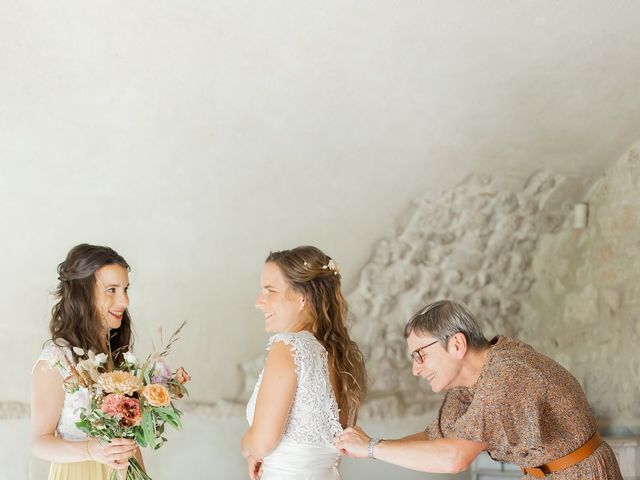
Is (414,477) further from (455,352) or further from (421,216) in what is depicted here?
(455,352)

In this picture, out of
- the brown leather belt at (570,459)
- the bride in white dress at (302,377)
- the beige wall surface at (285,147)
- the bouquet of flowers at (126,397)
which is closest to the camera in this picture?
the bouquet of flowers at (126,397)

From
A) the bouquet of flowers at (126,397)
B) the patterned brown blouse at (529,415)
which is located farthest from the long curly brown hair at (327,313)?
the bouquet of flowers at (126,397)

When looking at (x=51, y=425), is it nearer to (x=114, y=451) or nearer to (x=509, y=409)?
(x=114, y=451)

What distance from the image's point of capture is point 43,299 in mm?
3967

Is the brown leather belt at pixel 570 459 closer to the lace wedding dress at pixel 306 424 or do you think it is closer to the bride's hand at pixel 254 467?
the lace wedding dress at pixel 306 424

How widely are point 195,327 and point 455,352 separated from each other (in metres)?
1.99

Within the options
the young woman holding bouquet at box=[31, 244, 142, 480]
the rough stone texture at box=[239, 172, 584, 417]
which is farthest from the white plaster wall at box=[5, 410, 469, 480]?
the young woman holding bouquet at box=[31, 244, 142, 480]

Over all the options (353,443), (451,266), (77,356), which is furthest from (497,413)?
(451,266)

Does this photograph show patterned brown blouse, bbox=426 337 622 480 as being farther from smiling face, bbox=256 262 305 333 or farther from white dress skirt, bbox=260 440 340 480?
smiling face, bbox=256 262 305 333

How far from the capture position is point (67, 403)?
2.97 meters

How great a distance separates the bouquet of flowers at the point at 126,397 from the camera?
2646 mm

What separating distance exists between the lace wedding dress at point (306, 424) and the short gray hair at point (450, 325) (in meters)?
0.40

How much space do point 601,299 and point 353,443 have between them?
119 inches

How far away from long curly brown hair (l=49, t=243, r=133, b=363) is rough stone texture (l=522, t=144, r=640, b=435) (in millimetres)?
3319
